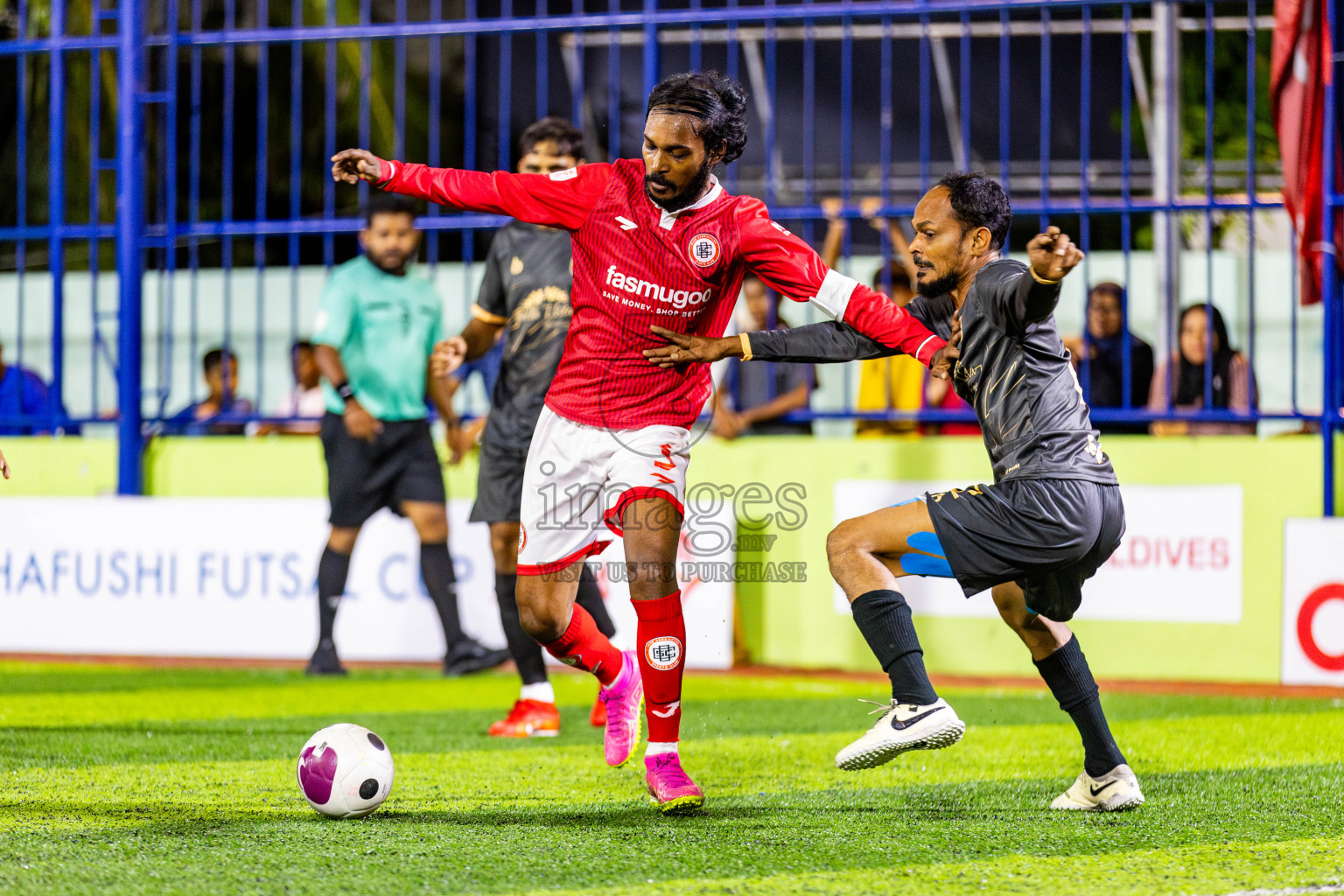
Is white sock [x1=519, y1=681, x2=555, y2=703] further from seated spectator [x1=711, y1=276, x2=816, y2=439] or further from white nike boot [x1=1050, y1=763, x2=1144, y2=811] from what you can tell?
seated spectator [x1=711, y1=276, x2=816, y2=439]

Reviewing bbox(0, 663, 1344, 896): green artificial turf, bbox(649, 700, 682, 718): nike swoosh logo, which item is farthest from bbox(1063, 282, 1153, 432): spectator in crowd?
bbox(649, 700, 682, 718): nike swoosh logo

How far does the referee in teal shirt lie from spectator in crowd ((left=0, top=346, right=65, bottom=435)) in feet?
9.23

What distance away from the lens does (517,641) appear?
5762 mm

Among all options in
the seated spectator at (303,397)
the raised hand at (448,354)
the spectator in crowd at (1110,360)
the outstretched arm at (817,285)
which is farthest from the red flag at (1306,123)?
the seated spectator at (303,397)

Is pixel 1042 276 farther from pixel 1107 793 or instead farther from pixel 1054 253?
pixel 1107 793

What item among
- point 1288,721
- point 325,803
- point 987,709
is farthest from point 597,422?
point 1288,721

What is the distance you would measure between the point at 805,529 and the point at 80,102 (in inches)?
238

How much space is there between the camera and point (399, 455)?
24.8 feet

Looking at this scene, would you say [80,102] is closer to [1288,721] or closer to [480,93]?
[480,93]

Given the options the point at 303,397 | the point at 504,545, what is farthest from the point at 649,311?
the point at 303,397

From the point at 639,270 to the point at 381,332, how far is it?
3.61 meters

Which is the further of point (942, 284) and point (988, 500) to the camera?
point (942, 284)

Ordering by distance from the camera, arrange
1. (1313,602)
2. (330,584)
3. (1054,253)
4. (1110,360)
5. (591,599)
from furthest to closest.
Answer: (1110,360)
(330,584)
(1313,602)
(591,599)
(1054,253)

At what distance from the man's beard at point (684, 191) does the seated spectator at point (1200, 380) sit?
4.16 meters
